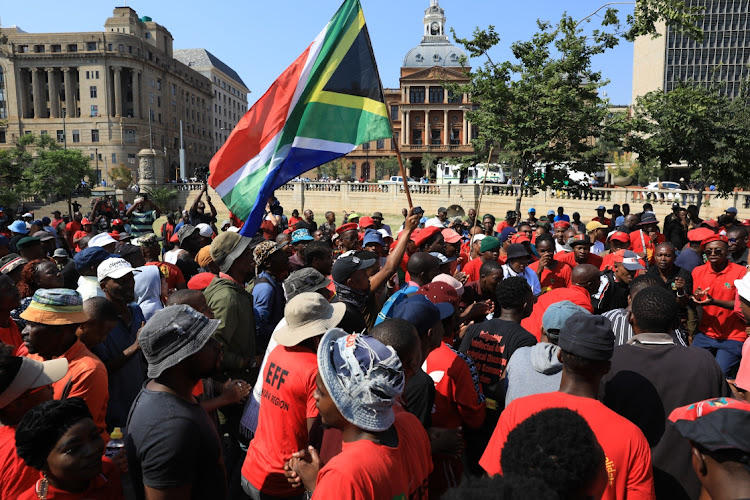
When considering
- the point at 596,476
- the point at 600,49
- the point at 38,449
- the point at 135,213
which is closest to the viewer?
the point at 596,476

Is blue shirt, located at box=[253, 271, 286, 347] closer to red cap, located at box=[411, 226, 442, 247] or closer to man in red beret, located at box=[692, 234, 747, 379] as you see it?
red cap, located at box=[411, 226, 442, 247]

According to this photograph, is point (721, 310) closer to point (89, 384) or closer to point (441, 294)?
point (441, 294)

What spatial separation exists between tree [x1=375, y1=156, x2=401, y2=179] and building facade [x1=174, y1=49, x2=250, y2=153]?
46.1 meters

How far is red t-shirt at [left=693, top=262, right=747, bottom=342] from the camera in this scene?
5.48 m

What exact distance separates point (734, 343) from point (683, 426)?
4297 millimetres

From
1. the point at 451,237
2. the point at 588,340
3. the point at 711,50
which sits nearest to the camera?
the point at 588,340

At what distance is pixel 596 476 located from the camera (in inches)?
66.6

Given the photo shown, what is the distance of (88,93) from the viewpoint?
83688 mm

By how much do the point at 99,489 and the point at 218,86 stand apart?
410ft

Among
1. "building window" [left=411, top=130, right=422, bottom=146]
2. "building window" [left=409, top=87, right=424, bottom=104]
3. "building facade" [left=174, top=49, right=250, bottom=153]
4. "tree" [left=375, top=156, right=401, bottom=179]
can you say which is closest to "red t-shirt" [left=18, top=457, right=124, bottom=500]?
"tree" [left=375, top=156, right=401, bottom=179]

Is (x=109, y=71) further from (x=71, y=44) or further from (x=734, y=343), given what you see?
(x=734, y=343)

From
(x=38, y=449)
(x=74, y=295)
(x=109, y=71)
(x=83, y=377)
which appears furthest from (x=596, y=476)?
(x=109, y=71)

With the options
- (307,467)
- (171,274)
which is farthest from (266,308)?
(307,467)

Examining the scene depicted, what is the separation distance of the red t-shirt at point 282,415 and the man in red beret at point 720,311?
4.19 meters
